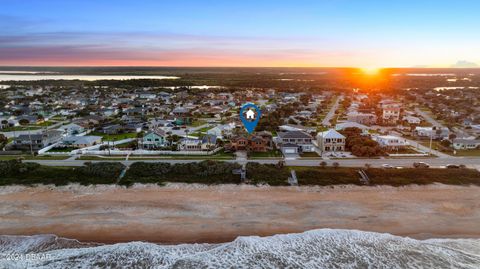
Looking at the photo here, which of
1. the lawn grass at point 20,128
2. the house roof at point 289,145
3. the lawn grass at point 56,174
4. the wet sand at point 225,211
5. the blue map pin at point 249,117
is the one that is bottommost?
the wet sand at point 225,211

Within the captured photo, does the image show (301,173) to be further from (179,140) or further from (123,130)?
(123,130)

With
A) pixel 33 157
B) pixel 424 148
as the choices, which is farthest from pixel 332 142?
pixel 33 157

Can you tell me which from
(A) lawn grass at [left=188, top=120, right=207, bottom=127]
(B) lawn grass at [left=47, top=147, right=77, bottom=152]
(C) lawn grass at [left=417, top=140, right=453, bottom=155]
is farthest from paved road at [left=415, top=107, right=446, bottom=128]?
(B) lawn grass at [left=47, top=147, right=77, bottom=152]

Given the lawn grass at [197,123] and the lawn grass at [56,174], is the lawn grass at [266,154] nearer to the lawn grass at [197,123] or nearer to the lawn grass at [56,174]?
the lawn grass at [56,174]

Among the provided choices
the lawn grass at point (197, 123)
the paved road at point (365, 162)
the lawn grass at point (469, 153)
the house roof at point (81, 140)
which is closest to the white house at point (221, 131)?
the lawn grass at point (197, 123)

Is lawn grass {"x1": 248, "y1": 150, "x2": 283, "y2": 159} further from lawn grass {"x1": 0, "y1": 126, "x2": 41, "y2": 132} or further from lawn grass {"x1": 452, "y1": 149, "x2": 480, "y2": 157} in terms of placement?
lawn grass {"x1": 0, "y1": 126, "x2": 41, "y2": 132}

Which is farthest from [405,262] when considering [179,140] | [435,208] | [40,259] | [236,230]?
[179,140]
